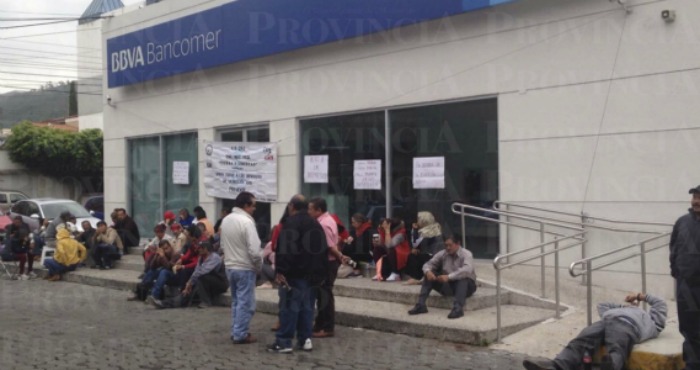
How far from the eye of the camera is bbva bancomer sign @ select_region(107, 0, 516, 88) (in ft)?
45.9

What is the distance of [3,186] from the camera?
40.5 meters

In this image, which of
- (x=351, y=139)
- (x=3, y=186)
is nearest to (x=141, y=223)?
(x=351, y=139)

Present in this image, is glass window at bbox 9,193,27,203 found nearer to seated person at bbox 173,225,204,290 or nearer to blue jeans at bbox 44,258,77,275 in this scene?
blue jeans at bbox 44,258,77,275

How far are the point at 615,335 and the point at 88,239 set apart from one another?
43.9 feet

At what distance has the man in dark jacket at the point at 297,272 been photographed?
368 inches

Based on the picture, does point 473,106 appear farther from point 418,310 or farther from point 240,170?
point 240,170

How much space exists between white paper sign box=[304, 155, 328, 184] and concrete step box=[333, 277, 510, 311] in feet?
A: 9.35

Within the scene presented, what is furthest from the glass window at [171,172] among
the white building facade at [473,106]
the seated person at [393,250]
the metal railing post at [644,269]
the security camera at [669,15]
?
the security camera at [669,15]

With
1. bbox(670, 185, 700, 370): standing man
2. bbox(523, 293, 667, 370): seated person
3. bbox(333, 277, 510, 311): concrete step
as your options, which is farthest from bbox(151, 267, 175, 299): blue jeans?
bbox(670, 185, 700, 370): standing man

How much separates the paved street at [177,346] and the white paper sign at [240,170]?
4336 mm

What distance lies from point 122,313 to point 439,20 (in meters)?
7.07

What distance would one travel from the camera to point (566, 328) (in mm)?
9938

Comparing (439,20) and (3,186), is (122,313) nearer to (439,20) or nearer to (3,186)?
(439,20)

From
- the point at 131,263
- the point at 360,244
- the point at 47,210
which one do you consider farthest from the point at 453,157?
the point at 47,210
